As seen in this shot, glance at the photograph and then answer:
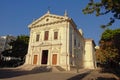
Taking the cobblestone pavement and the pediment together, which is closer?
the cobblestone pavement

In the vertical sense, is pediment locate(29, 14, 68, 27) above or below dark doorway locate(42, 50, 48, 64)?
above

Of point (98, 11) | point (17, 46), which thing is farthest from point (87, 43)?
point (98, 11)

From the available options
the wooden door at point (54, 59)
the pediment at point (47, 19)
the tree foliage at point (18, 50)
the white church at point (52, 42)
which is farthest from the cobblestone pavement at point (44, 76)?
the tree foliage at point (18, 50)

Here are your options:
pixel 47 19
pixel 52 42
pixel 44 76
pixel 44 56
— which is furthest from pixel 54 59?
pixel 44 76

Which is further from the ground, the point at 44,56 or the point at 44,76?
the point at 44,56

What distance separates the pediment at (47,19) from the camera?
35.3 m

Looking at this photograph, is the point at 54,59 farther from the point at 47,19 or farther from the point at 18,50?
the point at 18,50

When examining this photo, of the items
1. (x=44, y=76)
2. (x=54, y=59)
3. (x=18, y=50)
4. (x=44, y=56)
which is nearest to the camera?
(x=44, y=76)

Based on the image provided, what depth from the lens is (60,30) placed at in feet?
113

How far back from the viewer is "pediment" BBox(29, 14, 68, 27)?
116 ft

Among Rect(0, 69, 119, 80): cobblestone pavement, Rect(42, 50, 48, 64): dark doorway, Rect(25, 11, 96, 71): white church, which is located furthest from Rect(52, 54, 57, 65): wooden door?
Rect(0, 69, 119, 80): cobblestone pavement

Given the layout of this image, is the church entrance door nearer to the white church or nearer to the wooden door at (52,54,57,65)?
the white church

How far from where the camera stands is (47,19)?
122 feet

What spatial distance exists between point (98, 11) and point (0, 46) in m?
101
